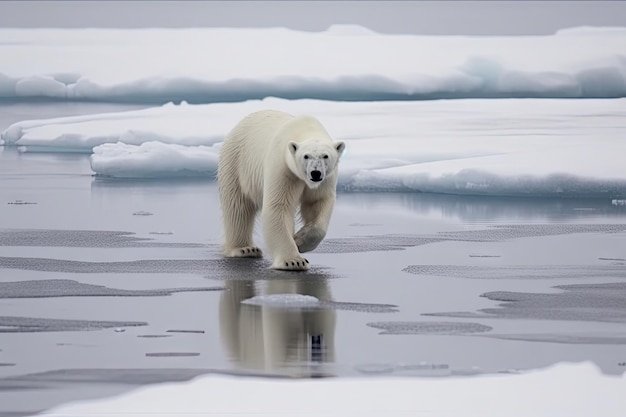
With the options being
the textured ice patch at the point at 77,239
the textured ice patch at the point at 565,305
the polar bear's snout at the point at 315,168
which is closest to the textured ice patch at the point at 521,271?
the textured ice patch at the point at 565,305

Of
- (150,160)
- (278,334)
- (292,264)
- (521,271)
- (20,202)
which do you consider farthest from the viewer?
(150,160)

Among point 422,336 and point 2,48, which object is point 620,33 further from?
point 422,336

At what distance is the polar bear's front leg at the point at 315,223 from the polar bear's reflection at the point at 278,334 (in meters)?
0.83

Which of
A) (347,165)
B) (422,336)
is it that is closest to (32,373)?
(422,336)

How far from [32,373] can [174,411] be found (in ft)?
2.13

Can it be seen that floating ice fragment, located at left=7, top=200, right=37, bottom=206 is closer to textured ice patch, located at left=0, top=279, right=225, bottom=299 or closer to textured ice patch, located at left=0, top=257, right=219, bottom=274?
textured ice patch, located at left=0, top=257, right=219, bottom=274

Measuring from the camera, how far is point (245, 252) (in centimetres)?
739

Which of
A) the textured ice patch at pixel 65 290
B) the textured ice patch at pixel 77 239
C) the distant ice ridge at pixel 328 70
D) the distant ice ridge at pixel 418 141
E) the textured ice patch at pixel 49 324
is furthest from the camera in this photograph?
the distant ice ridge at pixel 328 70

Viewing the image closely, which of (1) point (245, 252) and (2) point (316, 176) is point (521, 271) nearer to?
(2) point (316, 176)

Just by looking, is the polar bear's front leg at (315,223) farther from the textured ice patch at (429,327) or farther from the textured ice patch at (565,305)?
the textured ice patch at (429,327)

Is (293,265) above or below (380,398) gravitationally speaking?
above

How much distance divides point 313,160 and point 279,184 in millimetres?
397

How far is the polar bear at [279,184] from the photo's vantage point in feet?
21.6

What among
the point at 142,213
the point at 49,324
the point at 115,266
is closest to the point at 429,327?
the point at 49,324
